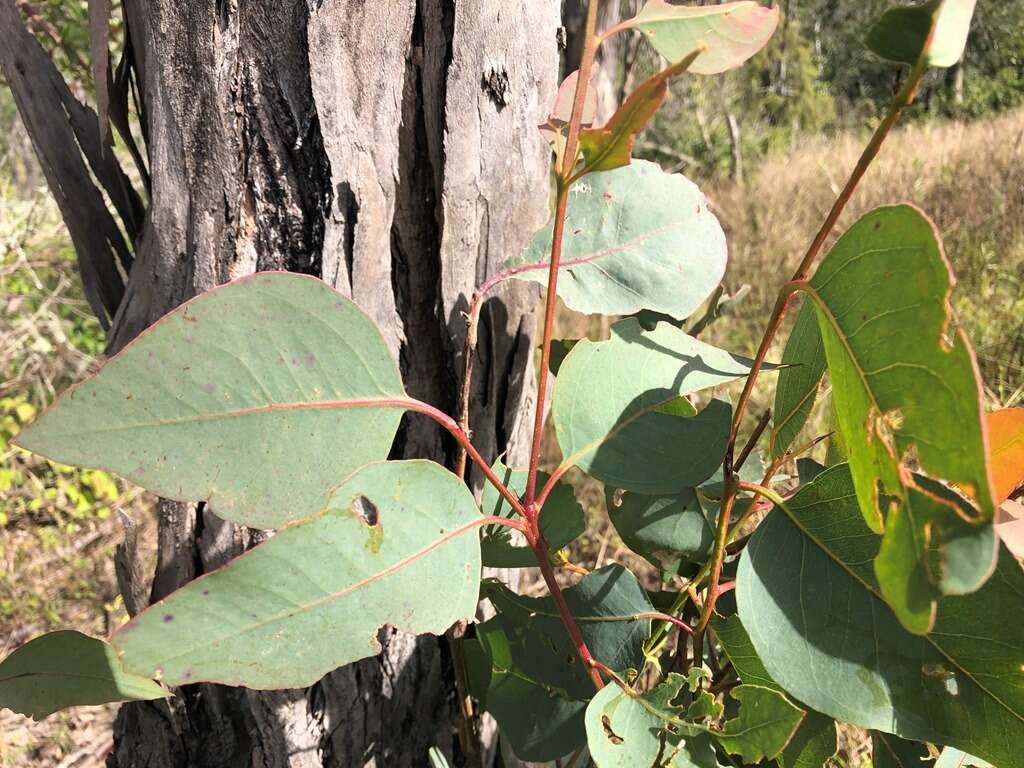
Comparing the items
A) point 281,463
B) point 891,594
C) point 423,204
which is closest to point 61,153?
point 423,204

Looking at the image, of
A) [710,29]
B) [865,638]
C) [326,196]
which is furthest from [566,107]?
[865,638]

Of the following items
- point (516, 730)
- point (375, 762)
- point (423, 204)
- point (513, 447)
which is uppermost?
point (423, 204)

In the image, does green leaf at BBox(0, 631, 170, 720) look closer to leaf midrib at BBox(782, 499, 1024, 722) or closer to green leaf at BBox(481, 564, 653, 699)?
green leaf at BBox(481, 564, 653, 699)

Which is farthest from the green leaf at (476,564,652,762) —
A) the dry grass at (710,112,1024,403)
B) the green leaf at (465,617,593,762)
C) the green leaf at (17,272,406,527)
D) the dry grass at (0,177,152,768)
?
the dry grass at (710,112,1024,403)

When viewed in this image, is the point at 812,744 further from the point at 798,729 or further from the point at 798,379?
the point at 798,379

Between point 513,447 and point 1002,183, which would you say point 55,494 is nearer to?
point 513,447

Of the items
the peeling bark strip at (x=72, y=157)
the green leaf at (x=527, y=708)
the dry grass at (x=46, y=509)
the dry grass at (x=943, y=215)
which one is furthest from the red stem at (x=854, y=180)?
the dry grass at (x=943, y=215)
